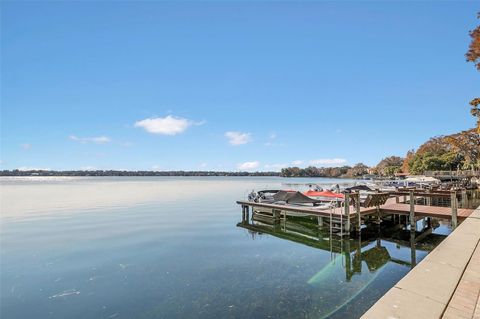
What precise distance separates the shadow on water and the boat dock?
103 inches

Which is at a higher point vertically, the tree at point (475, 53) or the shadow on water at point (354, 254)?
the tree at point (475, 53)

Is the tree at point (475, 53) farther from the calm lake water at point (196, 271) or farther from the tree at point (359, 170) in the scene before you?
the tree at point (359, 170)

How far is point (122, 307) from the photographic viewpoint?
757 centimetres

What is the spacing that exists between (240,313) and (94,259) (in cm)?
801

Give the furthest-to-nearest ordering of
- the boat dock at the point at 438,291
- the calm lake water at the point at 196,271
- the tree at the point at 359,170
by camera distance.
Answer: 1. the tree at the point at 359,170
2. the calm lake water at the point at 196,271
3. the boat dock at the point at 438,291

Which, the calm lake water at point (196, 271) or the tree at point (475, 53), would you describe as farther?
the tree at point (475, 53)

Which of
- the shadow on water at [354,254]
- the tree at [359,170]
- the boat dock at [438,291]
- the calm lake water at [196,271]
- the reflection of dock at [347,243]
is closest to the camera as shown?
the boat dock at [438,291]

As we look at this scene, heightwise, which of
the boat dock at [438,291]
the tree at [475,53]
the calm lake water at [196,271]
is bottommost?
the calm lake water at [196,271]

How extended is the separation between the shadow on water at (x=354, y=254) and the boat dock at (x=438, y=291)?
261 centimetres

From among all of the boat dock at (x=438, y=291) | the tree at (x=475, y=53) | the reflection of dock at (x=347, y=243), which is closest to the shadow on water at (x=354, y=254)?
the reflection of dock at (x=347, y=243)

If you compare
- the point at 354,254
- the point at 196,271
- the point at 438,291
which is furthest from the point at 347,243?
the point at 438,291

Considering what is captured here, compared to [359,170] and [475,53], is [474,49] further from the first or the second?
[359,170]

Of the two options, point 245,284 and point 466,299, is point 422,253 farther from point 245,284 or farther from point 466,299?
point 466,299

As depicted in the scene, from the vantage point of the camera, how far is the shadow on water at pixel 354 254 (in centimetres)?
780
